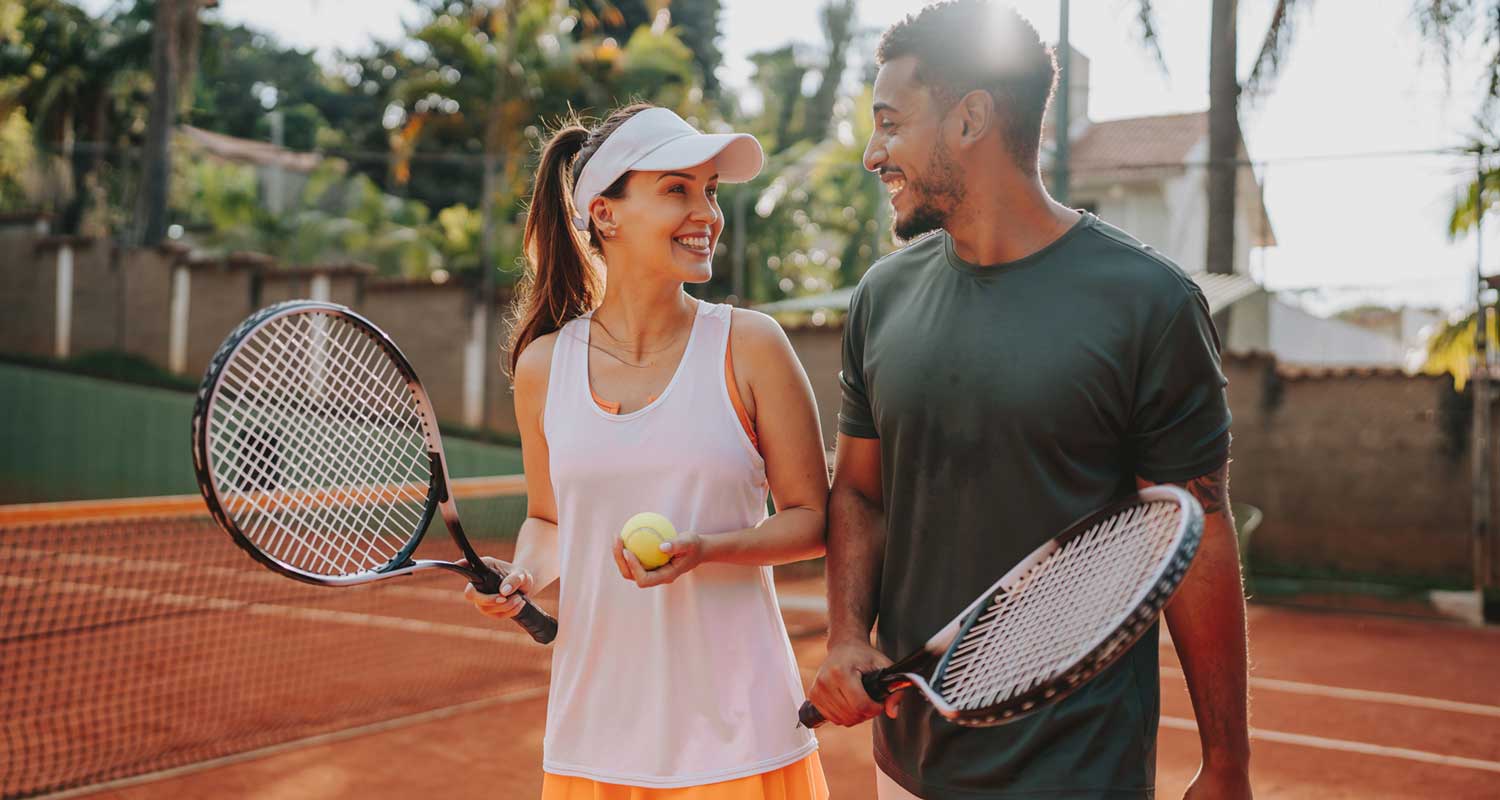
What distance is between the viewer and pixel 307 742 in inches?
222

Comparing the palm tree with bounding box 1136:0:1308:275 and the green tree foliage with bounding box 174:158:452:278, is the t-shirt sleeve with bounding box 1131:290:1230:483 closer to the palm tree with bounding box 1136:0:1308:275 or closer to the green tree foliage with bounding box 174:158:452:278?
the palm tree with bounding box 1136:0:1308:275

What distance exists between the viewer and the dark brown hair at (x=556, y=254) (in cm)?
242

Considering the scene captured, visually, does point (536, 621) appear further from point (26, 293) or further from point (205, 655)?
point (26, 293)

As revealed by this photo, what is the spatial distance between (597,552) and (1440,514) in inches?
388

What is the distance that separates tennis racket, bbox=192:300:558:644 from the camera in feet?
7.55

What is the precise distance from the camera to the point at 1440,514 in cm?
1015

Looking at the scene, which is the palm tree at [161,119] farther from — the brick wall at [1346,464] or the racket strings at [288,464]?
the racket strings at [288,464]

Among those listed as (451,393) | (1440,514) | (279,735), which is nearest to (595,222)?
(279,735)

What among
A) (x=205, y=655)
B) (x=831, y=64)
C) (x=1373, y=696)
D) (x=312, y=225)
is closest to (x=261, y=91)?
(x=831, y=64)

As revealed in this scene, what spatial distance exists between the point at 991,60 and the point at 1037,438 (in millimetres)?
557

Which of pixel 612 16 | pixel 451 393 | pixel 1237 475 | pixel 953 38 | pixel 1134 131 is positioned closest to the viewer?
pixel 953 38

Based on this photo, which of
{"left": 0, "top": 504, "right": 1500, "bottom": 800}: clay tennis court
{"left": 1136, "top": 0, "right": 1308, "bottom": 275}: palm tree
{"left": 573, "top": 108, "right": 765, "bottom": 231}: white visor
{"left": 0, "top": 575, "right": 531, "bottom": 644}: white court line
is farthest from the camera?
{"left": 1136, "top": 0, "right": 1308, "bottom": 275}: palm tree

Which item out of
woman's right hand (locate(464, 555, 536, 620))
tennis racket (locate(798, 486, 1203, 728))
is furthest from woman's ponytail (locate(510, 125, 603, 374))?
tennis racket (locate(798, 486, 1203, 728))

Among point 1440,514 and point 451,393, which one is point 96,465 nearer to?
point 451,393
